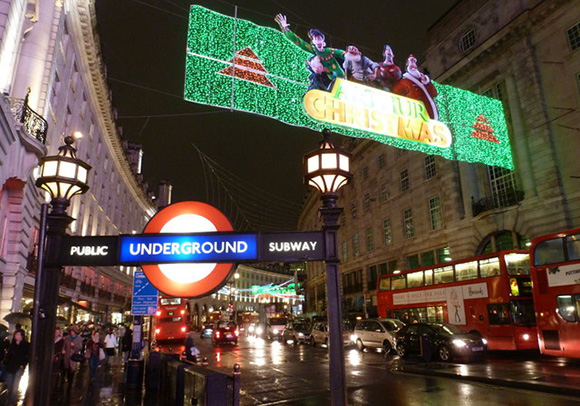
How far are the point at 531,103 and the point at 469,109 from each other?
39.5 ft

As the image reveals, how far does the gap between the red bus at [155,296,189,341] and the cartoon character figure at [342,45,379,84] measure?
28572mm

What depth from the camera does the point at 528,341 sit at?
1870 cm

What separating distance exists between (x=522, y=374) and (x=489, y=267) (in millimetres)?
6898

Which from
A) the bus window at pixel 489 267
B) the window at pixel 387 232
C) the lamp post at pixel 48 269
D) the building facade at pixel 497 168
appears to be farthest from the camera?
the window at pixel 387 232

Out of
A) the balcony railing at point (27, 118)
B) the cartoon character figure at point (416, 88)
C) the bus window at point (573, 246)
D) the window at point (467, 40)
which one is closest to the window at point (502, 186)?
the window at point (467, 40)

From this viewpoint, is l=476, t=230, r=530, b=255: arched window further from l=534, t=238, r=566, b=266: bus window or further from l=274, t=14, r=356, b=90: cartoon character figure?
l=274, t=14, r=356, b=90: cartoon character figure

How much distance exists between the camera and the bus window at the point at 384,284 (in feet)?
87.7

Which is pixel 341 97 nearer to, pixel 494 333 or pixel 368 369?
pixel 368 369

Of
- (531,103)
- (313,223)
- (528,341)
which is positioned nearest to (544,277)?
(528,341)

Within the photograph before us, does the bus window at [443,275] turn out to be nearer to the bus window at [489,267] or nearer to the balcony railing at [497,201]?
the bus window at [489,267]

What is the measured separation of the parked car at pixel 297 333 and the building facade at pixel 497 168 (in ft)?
26.9

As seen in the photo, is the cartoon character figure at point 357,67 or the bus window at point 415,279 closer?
the cartoon character figure at point 357,67

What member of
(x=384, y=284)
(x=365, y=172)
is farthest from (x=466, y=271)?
(x=365, y=172)

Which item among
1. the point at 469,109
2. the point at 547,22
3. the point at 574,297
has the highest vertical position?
the point at 547,22
